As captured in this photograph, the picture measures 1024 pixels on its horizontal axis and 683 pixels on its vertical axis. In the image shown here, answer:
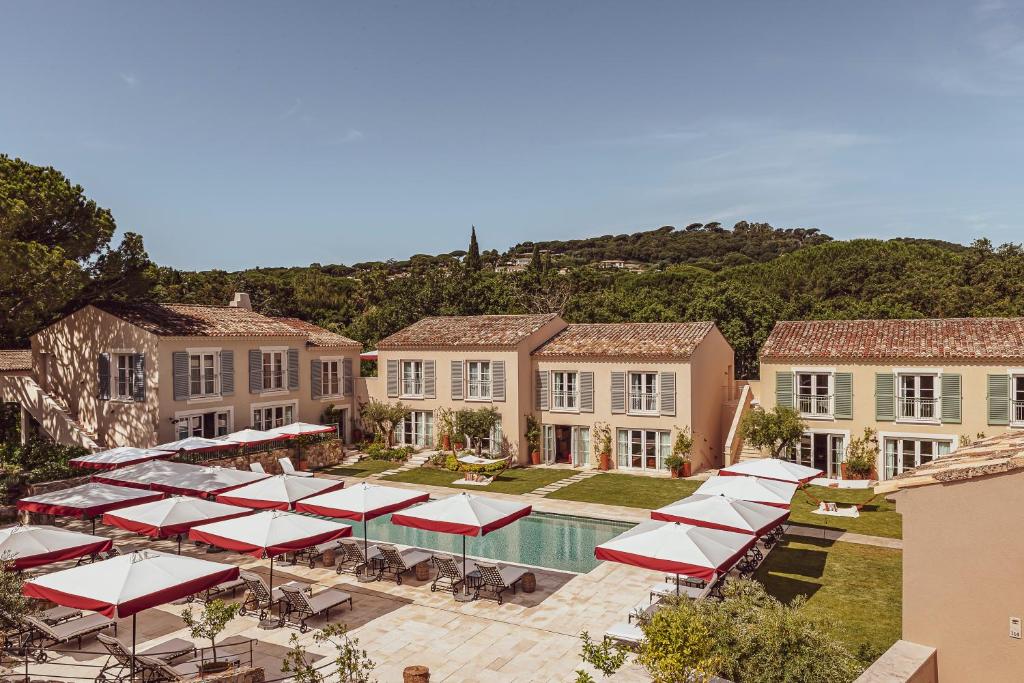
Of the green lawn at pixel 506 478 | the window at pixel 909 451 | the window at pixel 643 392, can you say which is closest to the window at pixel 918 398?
the window at pixel 909 451

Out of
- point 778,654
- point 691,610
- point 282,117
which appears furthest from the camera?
point 282,117

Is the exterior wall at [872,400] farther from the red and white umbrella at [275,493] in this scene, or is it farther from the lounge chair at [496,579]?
the red and white umbrella at [275,493]

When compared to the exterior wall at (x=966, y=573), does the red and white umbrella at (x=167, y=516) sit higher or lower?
lower

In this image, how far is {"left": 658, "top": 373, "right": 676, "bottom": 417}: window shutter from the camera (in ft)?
94.8

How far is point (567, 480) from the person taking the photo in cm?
2805

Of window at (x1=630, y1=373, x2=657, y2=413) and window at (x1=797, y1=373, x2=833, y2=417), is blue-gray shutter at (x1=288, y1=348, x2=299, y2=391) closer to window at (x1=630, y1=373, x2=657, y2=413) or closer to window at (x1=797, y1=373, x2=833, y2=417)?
window at (x1=630, y1=373, x2=657, y2=413)

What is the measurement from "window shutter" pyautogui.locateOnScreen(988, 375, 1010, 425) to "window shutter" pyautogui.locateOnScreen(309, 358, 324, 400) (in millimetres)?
29240

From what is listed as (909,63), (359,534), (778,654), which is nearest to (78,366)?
(359,534)

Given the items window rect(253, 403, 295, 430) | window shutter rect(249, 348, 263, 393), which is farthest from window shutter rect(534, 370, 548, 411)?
window shutter rect(249, 348, 263, 393)

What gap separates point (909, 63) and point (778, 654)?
21874 millimetres

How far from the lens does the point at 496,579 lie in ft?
48.8

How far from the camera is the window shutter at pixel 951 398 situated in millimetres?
25719

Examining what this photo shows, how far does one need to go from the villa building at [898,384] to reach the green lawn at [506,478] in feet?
32.6

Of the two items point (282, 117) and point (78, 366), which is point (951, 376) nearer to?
point (282, 117)
